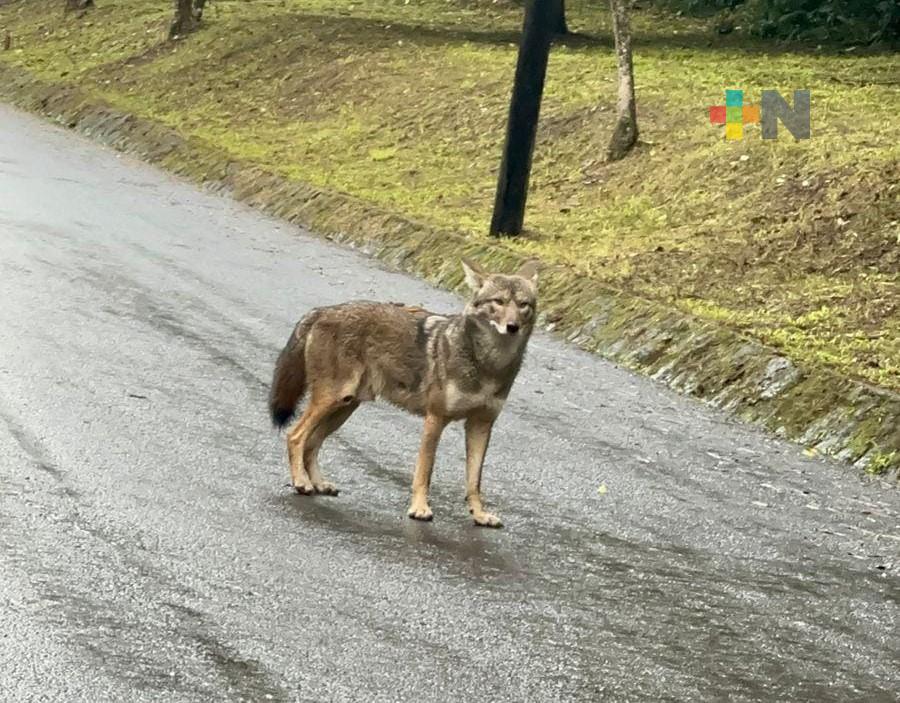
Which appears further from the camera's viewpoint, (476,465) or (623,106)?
(623,106)

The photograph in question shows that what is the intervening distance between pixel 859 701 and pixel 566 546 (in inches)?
91.1

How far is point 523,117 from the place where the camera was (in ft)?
65.4

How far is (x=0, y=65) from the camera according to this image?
3784 centimetres

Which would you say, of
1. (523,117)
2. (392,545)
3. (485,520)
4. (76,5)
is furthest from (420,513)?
(76,5)

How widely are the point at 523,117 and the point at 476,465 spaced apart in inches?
423

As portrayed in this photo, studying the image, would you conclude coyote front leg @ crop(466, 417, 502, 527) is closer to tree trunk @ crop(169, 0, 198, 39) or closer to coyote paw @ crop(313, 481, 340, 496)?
coyote paw @ crop(313, 481, 340, 496)

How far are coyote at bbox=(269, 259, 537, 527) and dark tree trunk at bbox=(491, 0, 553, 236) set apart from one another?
31.0 feet

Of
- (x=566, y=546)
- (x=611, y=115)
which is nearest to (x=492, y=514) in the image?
(x=566, y=546)

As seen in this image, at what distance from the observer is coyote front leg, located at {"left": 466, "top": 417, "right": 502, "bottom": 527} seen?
31.4 ft

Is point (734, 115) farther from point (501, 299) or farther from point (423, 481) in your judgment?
point (423, 481)

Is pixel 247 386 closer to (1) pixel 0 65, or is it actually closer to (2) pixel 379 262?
(2) pixel 379 262

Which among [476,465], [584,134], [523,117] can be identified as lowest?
[584,134]

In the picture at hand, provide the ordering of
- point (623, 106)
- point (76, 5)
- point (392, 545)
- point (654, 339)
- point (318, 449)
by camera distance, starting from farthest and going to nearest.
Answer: point (76, 5), point (623, 106), point (654, 339), point (318, 449), point (392, 545)

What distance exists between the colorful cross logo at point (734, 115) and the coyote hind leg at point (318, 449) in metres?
12.0
